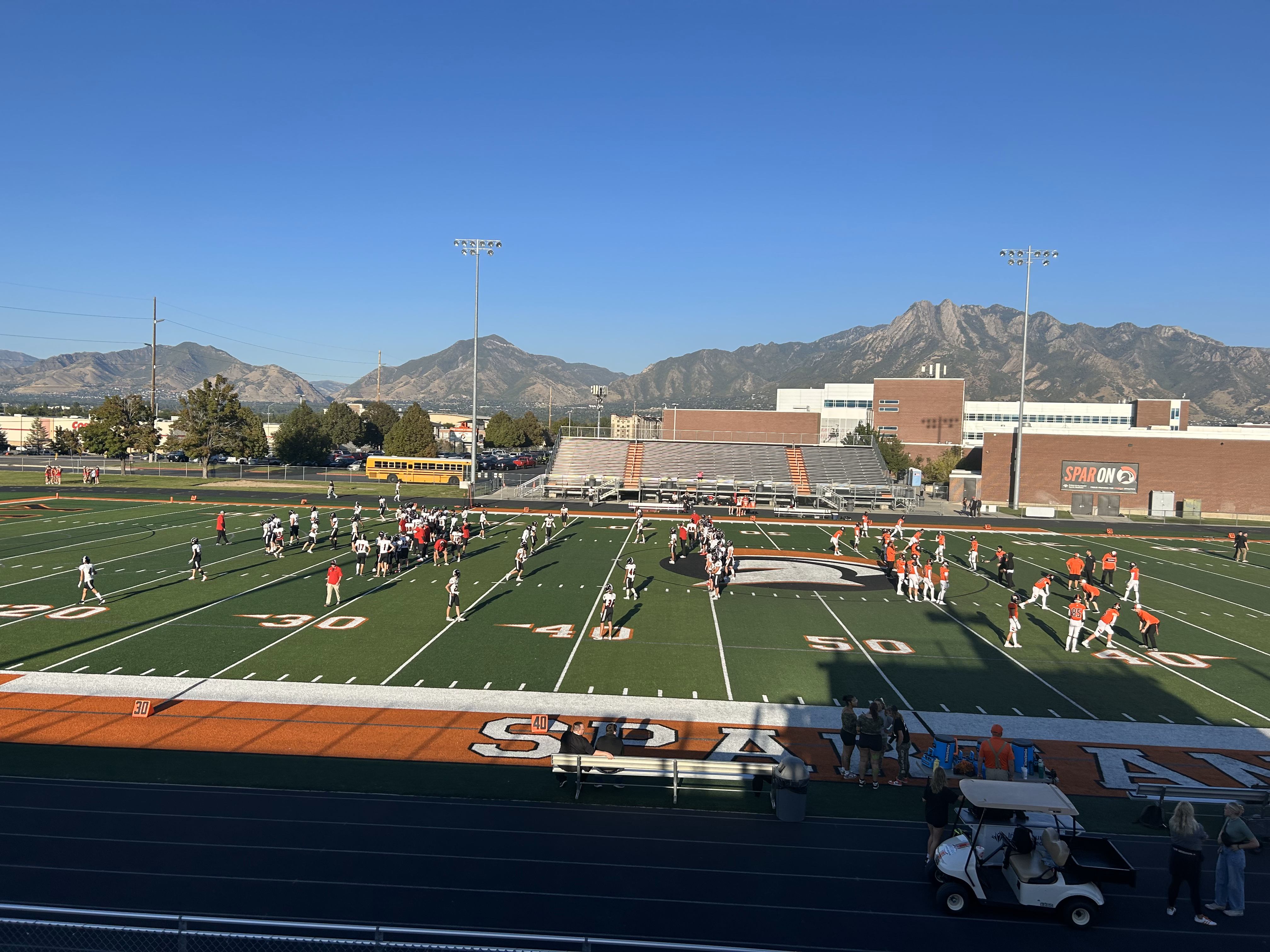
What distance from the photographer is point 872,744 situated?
39.1 ft

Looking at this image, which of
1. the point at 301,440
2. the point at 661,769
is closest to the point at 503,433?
the point at 301,440

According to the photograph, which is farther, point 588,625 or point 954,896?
point 588,625

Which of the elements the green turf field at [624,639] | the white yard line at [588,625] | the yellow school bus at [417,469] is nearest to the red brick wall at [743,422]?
the yellow school bus at [417,469]

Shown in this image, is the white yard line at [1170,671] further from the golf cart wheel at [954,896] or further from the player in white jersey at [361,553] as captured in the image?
the player in white jersey at [361,553]

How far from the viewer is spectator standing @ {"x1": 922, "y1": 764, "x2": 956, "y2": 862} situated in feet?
29.8

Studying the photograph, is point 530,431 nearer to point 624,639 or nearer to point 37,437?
point 37,437

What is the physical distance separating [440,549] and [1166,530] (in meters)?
40.1

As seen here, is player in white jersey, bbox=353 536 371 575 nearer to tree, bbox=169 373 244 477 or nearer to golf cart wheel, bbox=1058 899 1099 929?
golf cart wheel, bbox=1058 899 1099 929

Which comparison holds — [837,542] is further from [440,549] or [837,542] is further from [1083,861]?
[1083,861]

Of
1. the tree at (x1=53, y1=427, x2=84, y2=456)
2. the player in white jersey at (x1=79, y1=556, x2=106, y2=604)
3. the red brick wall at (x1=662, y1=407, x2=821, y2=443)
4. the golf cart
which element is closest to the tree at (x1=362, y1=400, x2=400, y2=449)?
the tree at (x1=53, y1=427, x2=84, y2=456)

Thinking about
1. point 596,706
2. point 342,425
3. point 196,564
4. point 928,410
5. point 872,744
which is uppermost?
point 928,410

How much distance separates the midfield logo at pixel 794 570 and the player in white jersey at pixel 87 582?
1682cm

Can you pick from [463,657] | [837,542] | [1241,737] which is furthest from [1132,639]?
[463,657]

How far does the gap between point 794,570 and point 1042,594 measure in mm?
8214
